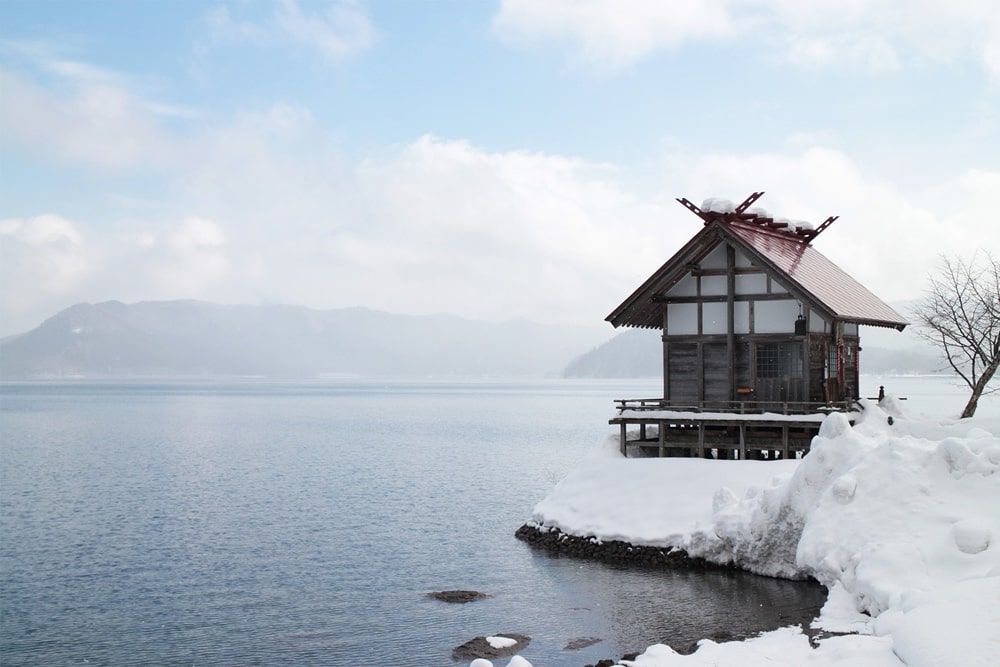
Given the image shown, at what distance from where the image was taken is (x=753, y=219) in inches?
1385

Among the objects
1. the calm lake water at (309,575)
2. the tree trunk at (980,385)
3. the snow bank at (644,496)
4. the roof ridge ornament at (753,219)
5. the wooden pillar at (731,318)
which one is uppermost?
the roof ridge ornament at (753,219)

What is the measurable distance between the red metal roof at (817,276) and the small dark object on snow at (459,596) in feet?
51.8

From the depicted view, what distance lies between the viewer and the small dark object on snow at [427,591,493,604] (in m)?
22.7

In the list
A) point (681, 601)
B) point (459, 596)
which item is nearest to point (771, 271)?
point (681, 601)

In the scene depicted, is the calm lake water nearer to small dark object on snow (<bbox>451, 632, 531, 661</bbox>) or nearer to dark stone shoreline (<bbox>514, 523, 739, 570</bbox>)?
small dark object on snow (<bbox>451, 632, 531, 661</bbox>)

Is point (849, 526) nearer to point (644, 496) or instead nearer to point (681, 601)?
point (681, 601)

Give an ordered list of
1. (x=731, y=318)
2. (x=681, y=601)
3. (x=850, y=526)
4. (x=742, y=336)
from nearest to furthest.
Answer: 1. (x=850, y=526)
2. (x=681, y=601)
3. (x=731, y=318)
4. (x=742, y=336)

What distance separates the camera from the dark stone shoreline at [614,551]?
24953mm

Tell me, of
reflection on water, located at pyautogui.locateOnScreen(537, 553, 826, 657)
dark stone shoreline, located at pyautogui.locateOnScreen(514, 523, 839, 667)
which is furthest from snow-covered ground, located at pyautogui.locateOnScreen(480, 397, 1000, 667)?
reflection on water, located at pyautogui.locateOnScreen(537, 553, 826, 657)

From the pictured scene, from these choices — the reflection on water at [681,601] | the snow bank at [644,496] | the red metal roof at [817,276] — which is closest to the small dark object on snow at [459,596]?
the reflection on water at [681,601]

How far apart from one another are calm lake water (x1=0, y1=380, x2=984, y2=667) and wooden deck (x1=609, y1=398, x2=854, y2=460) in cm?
649

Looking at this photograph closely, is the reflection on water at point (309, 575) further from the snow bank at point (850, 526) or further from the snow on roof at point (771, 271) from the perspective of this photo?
the snow on roof at point (771, 271)

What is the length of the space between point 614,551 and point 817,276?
48.0ft

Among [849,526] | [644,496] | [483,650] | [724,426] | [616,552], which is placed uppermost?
[724,426]
